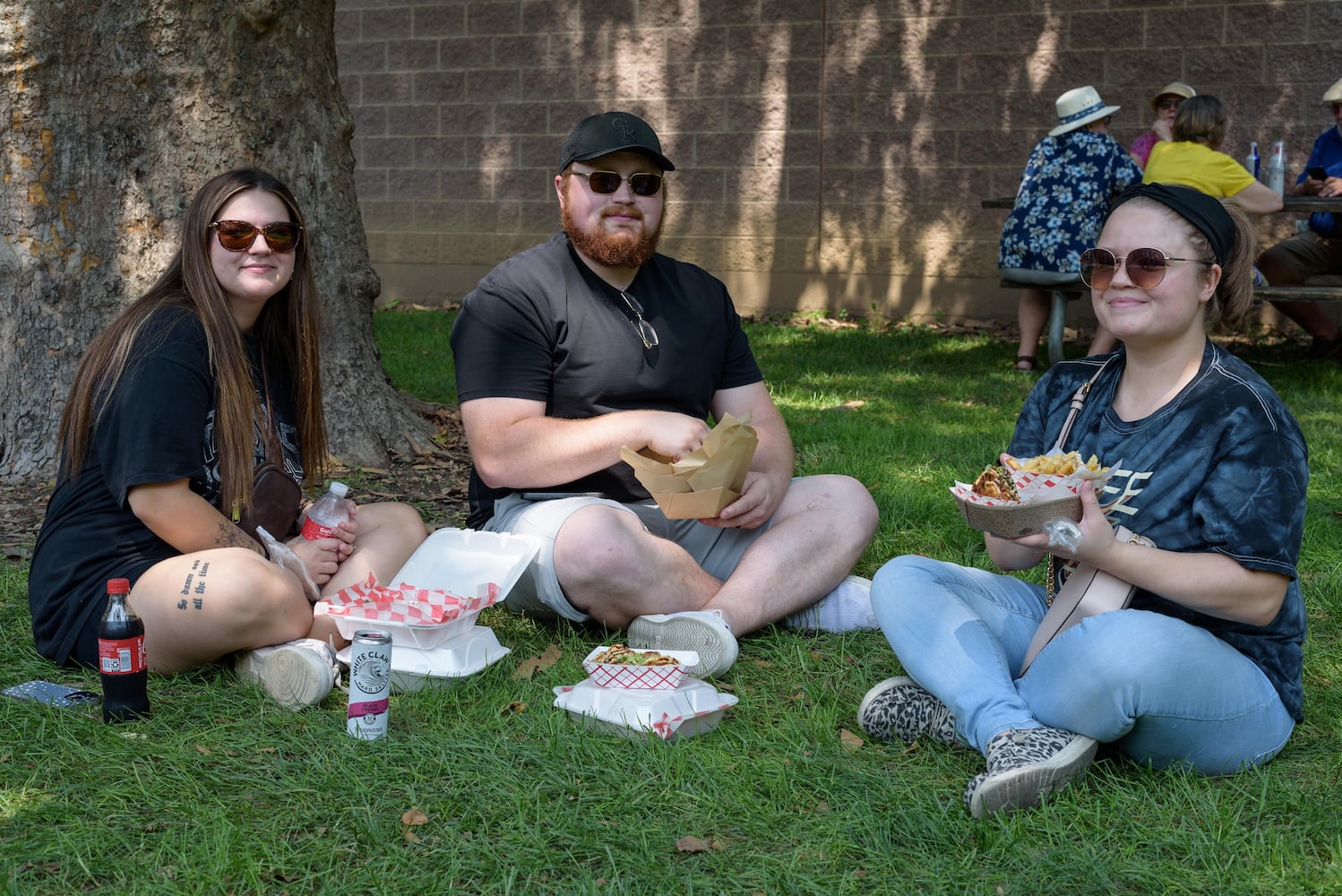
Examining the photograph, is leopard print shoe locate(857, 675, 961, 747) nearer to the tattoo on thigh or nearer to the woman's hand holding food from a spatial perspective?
the woman's hand holding food

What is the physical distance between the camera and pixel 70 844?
7.83 feet

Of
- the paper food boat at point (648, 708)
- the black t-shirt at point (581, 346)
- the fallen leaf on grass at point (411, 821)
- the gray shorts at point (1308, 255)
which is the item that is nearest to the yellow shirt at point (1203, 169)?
the gray shorts at point (1308, 255)

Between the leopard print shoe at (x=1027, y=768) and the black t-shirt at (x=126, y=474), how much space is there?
1955mm

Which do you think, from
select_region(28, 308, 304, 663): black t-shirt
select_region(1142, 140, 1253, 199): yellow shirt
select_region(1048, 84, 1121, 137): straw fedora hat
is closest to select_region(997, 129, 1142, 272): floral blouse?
select_region(1048, 84, 1121, 137): straw fedora hat

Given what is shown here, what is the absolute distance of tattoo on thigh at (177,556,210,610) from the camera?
303 cm

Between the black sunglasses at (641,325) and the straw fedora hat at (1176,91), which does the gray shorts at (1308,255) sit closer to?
the straw fedora hat at (1176,91)

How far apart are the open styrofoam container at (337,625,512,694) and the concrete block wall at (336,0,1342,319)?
7.72 metres

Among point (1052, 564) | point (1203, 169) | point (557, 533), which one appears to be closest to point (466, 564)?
point (557, 533)

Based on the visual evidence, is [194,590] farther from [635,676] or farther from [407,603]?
[635,676]

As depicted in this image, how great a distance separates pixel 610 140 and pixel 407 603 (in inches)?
57.8

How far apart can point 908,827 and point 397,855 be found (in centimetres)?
99

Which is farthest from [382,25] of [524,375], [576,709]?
[576,709]

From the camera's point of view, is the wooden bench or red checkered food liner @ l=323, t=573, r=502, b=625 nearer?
red checkered food liner @ l=323, t=573, r=502, b=625

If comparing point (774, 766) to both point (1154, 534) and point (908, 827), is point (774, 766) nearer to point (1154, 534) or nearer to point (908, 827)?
point (908, 827)
